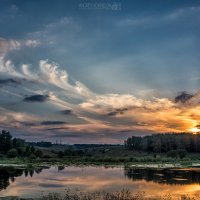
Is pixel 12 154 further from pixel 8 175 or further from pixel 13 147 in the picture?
pixel 8 175

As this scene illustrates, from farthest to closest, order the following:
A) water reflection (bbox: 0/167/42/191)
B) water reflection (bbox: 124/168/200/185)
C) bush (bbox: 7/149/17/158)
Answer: bush (bbox: 7/149/17/158)
water reflection (bbox: 124/168/200/185)
water reflection (bbox: 0/167/42/191)

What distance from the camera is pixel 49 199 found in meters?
39.4

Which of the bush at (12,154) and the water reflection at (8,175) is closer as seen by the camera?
the water reflection at (8,175)

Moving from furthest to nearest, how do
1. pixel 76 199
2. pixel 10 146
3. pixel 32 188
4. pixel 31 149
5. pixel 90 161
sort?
pixel 10 146, pixel 31 149, pixel 90 161, pixel 32 188, pixel 76 199

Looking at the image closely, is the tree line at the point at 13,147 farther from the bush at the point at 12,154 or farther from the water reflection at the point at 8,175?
the water reflection at the point at 8,175

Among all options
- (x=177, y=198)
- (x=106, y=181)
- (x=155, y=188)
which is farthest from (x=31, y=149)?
(x=177, y=198)

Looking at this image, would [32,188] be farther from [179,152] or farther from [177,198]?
[179,152]

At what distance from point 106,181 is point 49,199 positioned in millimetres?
26282

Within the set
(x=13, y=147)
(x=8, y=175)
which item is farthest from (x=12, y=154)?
(x=8, y=175)

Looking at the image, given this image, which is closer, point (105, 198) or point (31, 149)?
point (105, 198)

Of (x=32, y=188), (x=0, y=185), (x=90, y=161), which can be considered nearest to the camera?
(x=32, y=188)

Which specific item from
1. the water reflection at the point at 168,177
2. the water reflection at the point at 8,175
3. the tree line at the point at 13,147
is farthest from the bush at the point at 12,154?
the water reflection at the point at 168,177

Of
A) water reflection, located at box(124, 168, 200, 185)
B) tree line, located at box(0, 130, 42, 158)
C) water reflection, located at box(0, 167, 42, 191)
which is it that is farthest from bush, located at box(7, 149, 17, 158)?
water reflection, located at box(124, 168, 200, 185)

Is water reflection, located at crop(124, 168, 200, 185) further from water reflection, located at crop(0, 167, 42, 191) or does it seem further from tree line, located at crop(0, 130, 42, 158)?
tree line, located at crop(0, 130, 42, 158)
